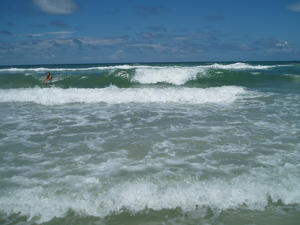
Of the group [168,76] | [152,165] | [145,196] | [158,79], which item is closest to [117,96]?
[152,165]

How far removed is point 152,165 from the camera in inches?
144

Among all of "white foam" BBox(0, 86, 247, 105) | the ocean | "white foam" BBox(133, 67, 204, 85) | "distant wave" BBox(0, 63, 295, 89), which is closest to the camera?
the ocean

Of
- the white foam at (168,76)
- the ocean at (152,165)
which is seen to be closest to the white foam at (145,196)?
the ocean at (152,165)

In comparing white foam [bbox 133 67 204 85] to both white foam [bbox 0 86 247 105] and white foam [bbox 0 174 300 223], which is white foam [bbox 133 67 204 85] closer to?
white foam [bbox 0 86 247 105]

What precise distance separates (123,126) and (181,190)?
3.26 m

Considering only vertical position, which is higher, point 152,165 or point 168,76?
point 168,76

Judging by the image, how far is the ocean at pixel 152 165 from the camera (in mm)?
2604

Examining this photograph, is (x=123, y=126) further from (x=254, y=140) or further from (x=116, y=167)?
(x=254, y=140)

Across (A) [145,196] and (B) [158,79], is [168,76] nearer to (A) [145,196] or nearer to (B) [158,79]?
(B) [158,79]

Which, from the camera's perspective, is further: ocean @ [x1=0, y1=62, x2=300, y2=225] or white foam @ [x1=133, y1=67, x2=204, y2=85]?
white foam @ [x1=133, y1=67, x2=204, y2=85]

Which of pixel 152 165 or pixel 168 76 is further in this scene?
pixel 168 76

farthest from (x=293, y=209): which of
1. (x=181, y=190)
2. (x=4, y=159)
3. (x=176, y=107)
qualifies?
(x=176, y=107)

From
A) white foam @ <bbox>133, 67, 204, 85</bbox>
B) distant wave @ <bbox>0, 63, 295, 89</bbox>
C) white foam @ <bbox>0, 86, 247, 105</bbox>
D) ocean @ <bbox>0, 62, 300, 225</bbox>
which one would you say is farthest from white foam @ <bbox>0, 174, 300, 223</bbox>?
white foam @ <bbox>133, 67, 204, 85</bbox>

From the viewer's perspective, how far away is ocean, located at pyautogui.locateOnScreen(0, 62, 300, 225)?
8.54ft
